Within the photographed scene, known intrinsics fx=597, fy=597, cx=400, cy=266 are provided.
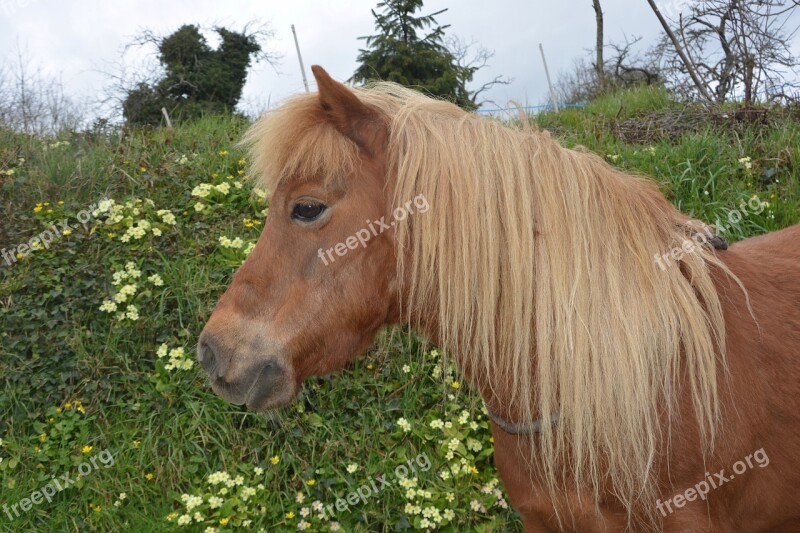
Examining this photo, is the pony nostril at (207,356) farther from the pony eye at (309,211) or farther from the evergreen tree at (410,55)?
the evergreen tree at (410,55)

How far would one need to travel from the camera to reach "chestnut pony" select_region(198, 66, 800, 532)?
5.61 feet

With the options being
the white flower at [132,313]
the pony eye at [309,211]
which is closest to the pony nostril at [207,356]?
the pony eye at [309,211]

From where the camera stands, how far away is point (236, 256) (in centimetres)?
432

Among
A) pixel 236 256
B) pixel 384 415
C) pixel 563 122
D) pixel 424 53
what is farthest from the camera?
pixel 424 53

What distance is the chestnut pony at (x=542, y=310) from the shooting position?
171 centimetres

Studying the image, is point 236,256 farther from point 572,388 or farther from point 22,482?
point 572,388

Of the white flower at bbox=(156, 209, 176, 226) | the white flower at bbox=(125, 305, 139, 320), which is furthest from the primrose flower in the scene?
the white flower at bbox=(156, 209, 176, 226)

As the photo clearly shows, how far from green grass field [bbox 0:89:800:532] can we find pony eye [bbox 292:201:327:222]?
1.05m

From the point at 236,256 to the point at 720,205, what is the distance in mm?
3608

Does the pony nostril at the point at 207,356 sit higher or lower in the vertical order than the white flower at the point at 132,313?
higher

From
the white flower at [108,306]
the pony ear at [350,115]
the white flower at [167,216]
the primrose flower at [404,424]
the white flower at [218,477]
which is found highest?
the pony ear at [350,115]

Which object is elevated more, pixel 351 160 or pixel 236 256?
pixel 351 160

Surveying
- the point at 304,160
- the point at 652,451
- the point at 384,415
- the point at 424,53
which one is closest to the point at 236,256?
the point at 384,415

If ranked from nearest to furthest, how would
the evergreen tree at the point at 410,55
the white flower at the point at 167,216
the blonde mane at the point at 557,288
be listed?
1. the blonde mane at the point at 557,288
2. the white flower at the point at 167,216
3. the evergreen tree at the point at 410,55
